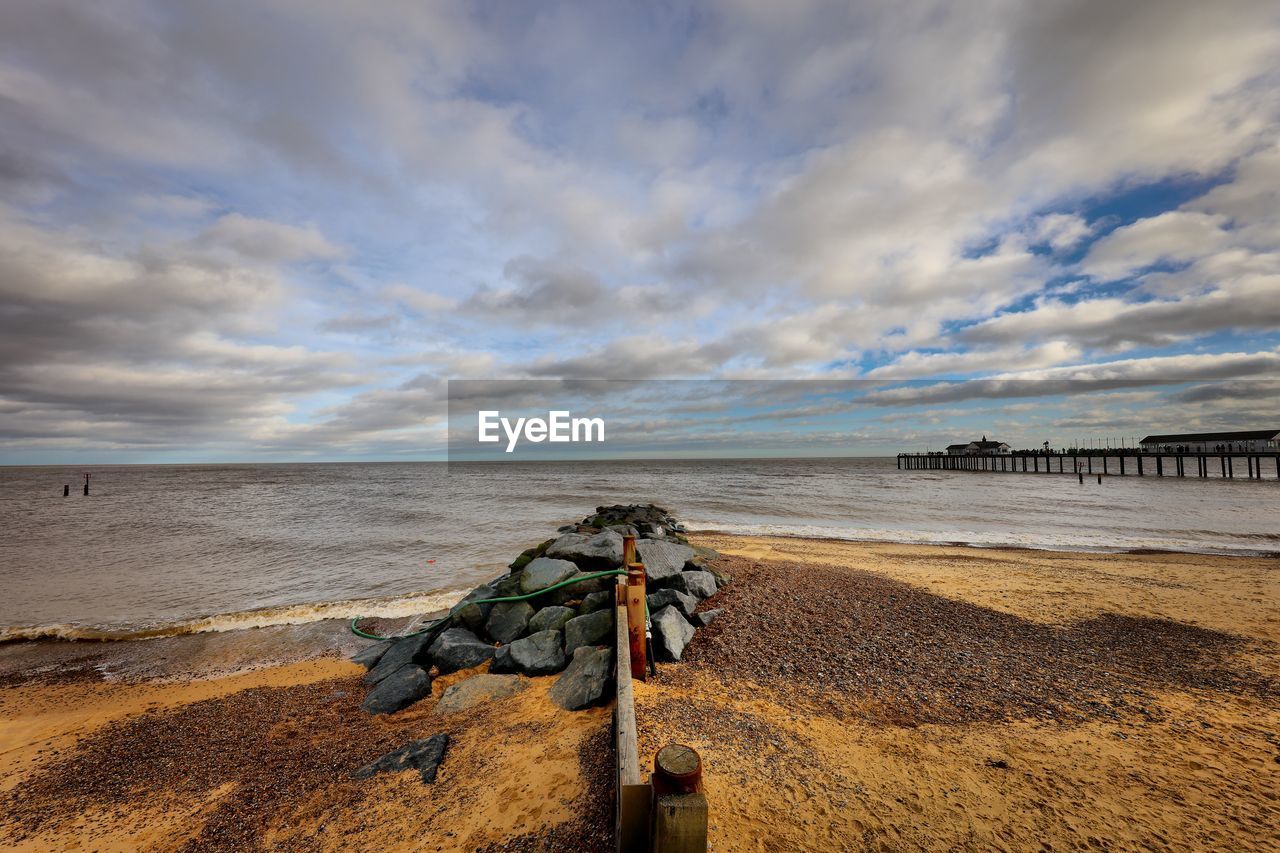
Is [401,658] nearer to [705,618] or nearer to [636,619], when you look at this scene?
[636,619]

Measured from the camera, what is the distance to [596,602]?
27.3 ft

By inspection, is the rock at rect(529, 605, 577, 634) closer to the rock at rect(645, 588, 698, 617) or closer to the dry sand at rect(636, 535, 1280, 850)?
the rock at rect(645, 588, 698, 617)

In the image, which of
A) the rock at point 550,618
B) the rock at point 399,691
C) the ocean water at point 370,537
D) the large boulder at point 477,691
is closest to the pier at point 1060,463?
the ocean water at point 370,537

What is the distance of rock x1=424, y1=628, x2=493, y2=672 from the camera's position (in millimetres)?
7910

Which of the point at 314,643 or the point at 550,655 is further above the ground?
the point at 550,655

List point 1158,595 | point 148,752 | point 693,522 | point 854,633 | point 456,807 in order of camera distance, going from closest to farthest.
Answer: point 456,807
point 148,752
point 854,633
point 1158,595
point 693,522

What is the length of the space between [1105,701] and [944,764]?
2.93 metres

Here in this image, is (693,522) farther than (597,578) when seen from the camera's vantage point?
Yes

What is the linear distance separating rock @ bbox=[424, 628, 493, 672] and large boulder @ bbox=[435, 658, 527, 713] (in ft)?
2.93

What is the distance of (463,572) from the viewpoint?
15.4m

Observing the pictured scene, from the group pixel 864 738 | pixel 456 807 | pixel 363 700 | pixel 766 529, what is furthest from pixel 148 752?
pixel 766 529

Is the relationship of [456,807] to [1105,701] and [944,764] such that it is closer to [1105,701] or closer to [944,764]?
[944,764]

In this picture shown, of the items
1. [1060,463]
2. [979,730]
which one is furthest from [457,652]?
[1060,463]

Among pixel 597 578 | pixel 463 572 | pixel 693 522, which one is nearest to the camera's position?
pixel 597 578
